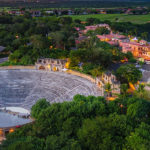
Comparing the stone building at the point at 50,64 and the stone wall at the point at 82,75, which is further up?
the stone building at the point at 50,64

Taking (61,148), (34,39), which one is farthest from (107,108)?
(34,39)

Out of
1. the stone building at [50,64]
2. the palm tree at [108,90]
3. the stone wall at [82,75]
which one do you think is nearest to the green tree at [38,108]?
the palm tree at [108,90]

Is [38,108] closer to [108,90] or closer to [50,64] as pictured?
[108,90]

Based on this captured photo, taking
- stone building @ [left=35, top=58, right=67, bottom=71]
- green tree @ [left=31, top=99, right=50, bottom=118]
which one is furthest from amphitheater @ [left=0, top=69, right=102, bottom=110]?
green tree @ [left=31, top=99, right=50, bottom=118]

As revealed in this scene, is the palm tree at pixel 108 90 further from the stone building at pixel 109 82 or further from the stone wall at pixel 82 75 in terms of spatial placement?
the stone wall at pixel 82 75

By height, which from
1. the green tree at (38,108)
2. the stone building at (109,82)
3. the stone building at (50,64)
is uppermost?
the stone building at (50,64)

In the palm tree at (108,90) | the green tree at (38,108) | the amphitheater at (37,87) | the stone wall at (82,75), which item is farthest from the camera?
the stone wall at (82,75)

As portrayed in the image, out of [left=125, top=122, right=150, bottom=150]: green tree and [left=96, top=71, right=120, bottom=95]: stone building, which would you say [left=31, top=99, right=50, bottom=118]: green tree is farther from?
[left=96, top=71, right=120, bottom=95]: stone building
